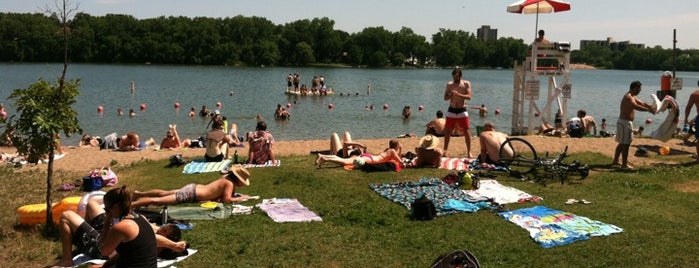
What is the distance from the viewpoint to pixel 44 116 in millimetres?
7129

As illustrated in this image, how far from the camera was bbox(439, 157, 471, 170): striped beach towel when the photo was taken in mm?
11281

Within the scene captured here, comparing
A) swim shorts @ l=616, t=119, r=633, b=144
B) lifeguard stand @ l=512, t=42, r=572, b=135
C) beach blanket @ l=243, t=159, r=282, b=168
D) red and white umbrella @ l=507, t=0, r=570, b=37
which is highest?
red and white umbrella @ l=507, t=0, r=570, b=37

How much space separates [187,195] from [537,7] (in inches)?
558

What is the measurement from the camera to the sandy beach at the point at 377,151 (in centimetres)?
1281

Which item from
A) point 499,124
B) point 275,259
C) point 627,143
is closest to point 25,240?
point 275,259

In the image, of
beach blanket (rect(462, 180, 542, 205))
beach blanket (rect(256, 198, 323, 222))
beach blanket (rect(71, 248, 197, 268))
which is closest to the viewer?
beach blanket (rect(71, 248, 197, 268))

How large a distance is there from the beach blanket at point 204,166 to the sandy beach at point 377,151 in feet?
4.58

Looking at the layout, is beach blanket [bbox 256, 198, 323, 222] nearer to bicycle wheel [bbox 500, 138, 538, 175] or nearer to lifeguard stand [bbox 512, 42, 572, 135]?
bicycle wheel [bbox 500, 138, 538, 175]

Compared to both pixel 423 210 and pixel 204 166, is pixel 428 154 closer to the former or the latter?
pixel 423 210

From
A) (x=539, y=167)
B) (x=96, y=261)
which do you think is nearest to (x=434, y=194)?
(x=539, y=167)

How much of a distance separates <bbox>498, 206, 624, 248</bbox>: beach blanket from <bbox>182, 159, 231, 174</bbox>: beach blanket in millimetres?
5762

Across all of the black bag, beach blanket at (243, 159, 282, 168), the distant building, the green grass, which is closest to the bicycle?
the green grass

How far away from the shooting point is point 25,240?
23.3 ft

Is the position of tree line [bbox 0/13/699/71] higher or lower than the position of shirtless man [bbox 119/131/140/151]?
higher
